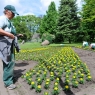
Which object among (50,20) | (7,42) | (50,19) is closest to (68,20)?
(50,20)

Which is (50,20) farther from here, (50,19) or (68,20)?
(68,20)

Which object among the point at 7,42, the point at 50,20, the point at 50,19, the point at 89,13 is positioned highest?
the point at 50,19

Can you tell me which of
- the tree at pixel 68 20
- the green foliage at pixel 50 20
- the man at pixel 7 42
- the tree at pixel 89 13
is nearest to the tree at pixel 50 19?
the green foliage at pixel 50 20

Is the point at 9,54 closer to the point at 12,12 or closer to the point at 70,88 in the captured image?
the point at 12,12

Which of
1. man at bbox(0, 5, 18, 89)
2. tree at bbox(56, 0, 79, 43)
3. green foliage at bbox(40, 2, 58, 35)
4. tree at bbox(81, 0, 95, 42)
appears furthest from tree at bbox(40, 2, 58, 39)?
man at bbox(0, 5, 18, 89)

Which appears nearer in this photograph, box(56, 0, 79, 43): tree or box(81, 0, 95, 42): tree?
box(81, 0, 95, 42): tree

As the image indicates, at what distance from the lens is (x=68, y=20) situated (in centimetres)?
3359

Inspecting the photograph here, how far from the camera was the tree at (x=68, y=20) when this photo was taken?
3325 cm

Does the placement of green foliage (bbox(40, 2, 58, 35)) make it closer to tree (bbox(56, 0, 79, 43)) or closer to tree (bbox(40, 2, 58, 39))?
tree (bbox(40, 2, 58, 39))

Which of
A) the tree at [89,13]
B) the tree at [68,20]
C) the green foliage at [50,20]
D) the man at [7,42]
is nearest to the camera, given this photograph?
the man at [7,42]

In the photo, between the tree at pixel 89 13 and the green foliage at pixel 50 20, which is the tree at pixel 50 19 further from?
the tree at pixel 89 13

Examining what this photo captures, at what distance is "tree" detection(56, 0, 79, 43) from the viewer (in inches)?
1309

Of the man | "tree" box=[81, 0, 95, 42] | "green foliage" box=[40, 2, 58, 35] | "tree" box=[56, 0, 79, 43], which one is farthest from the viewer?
"green foliage" box=[40, 2, 58, 35]

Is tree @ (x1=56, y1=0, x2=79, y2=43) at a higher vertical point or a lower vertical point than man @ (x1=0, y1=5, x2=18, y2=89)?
higher
